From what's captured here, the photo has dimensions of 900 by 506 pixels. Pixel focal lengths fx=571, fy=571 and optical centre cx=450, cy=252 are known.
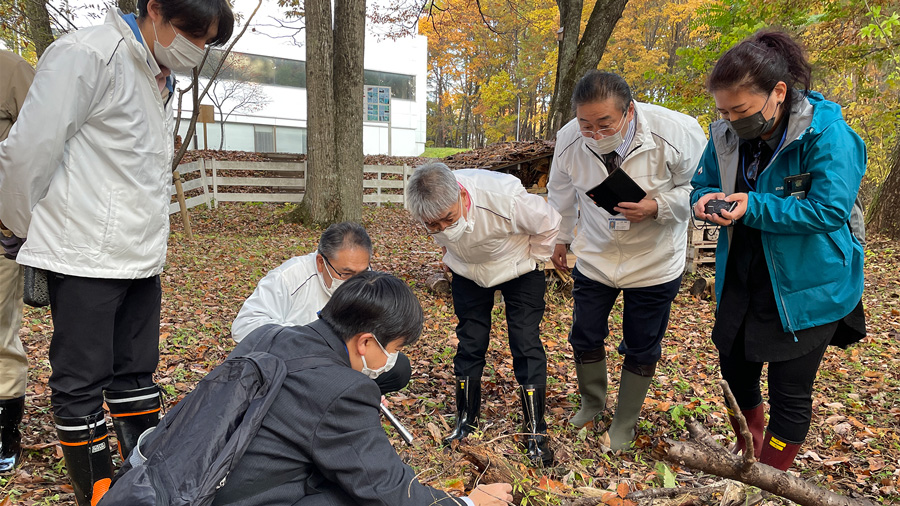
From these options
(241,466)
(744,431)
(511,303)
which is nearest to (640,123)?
(511,303)

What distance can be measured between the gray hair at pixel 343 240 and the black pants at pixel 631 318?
138 cm

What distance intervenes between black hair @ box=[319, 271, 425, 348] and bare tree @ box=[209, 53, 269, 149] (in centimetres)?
2241

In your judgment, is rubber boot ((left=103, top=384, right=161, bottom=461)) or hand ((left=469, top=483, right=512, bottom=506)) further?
rubber boot ((left=103, top=384, right=161, bottom=461))

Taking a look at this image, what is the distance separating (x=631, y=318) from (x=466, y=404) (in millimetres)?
1134

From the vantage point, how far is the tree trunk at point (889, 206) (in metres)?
8.72

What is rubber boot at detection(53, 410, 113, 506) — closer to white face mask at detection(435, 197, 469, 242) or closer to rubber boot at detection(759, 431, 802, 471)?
white face mask at detection(435, 197, 469, 242)

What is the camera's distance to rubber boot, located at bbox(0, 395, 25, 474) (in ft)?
9.35

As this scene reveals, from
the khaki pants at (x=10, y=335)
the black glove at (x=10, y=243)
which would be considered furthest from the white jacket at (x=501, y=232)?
the khaki pants at (x=10, y=335)

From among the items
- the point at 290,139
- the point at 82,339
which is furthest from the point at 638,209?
the point at 290,139

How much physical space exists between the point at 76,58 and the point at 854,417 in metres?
4.95

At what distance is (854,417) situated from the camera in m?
3.96

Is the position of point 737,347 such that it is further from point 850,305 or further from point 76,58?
point 76,58

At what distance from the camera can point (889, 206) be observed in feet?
29.0

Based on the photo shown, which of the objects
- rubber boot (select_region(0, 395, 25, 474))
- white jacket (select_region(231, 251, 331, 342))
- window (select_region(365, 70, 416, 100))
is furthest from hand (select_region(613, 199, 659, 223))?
window (select_region(365, 70, 416, 100))
